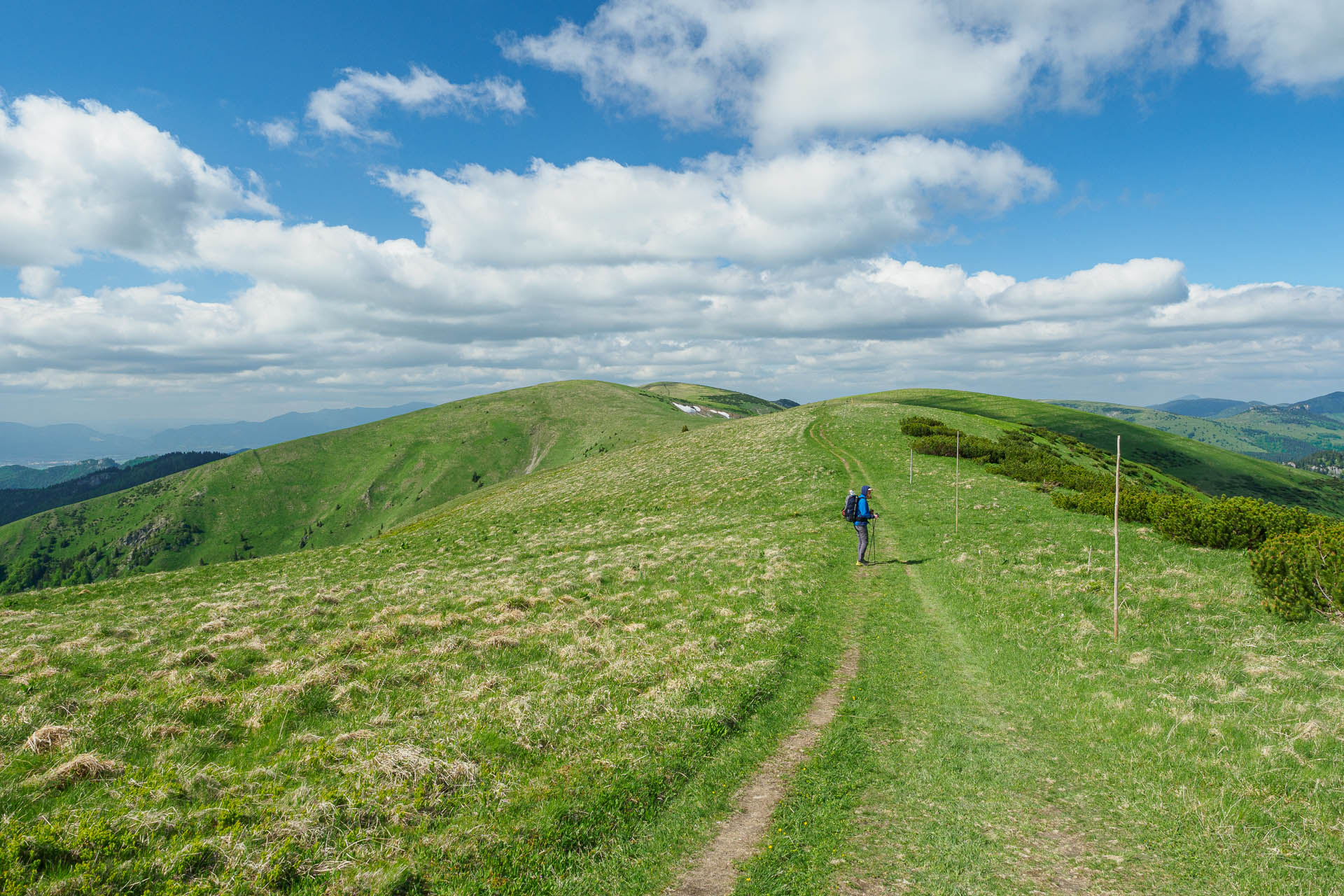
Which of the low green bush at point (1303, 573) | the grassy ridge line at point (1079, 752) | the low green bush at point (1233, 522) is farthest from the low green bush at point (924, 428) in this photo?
the low green bush at point (1303, 573)

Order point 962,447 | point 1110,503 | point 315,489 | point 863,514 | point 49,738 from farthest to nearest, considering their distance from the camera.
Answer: point 315,489, point 962,447, point 1110,503, point 863,514, point 49,738

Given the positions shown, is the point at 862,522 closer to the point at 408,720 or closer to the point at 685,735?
the point at 685,735

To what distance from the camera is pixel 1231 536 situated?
23.0m

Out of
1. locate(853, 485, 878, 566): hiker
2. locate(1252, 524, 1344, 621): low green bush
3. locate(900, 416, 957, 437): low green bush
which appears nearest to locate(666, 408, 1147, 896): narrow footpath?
locate(1252, 524, 1344, 621): low green bush

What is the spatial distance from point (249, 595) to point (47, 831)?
2064 cm

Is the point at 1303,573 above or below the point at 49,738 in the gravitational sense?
above

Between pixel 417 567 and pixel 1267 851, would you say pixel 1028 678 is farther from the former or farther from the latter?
pixel 417 567

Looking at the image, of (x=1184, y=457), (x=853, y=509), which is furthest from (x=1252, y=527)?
(x=1184, y=457)

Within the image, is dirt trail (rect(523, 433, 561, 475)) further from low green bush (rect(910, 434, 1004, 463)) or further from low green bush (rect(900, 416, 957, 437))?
low green bush (rect(910, 434, 1004, 463))

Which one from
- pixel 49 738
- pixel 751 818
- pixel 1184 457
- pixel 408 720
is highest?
pixel 49 738

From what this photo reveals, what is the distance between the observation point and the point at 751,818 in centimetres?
943

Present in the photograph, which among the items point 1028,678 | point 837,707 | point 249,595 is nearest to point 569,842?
point 837,707

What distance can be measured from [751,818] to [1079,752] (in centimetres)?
646

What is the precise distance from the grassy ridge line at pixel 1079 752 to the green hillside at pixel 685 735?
0.17 feet
